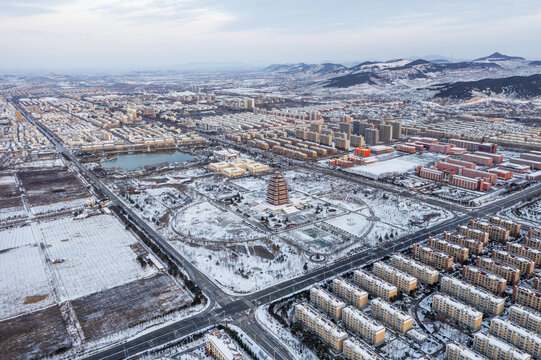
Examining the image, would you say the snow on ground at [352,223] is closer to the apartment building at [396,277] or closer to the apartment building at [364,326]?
the apartment building at [396,277]

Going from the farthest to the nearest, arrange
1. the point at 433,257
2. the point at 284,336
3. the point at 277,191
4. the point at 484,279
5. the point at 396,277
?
1. the point at 277,191
2. the point at 433,257
3. the point at 396,277
4. the point at 484,279
5. the point at 284,336

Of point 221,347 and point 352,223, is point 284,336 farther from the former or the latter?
point 352,223

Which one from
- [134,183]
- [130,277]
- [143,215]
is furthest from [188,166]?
[130,277]

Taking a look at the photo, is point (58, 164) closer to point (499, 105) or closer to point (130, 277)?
point (130, 277)

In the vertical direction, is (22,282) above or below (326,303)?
below

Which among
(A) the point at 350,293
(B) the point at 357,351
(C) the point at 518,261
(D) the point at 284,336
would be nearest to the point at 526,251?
(C) the point at 518,261

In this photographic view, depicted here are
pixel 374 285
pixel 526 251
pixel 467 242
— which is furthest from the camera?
pixel 467 242

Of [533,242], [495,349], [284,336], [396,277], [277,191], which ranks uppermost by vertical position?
[277,191]
